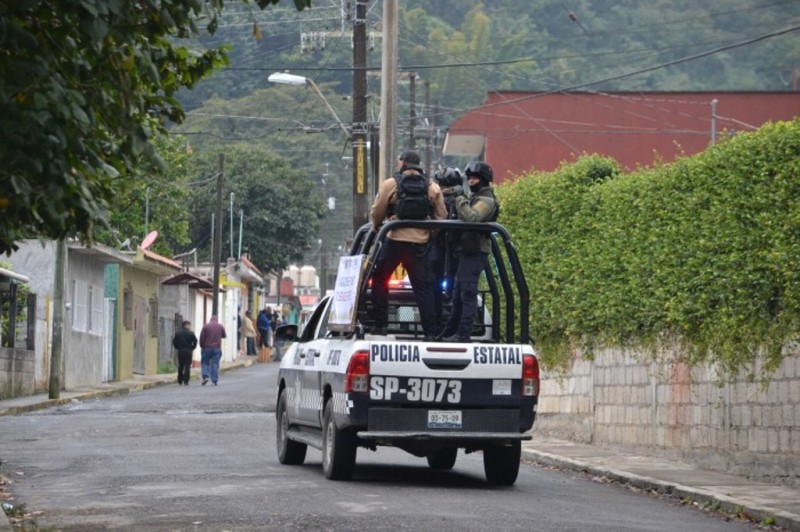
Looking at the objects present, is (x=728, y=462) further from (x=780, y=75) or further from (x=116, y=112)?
(x=780, y=75)

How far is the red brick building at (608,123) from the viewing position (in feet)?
189

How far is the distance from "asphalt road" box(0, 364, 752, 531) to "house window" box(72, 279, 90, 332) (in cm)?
1835

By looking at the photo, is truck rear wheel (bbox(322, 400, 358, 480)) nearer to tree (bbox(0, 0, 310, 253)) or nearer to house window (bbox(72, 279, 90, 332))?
tree (bbox(0, 0, 310, 253))

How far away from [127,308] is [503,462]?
34.8m

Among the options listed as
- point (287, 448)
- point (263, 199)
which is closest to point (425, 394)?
point (287, 448)

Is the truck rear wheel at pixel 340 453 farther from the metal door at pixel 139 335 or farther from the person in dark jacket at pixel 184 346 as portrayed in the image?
the metal door at pixel 139 335

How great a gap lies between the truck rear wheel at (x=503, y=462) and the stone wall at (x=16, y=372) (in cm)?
→ 1937

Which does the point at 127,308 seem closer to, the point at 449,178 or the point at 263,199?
the point at 263,199

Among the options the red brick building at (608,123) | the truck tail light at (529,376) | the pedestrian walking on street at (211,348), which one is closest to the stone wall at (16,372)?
the pedestrian walking on street at (211,348)

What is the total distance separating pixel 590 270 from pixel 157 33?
1235cm

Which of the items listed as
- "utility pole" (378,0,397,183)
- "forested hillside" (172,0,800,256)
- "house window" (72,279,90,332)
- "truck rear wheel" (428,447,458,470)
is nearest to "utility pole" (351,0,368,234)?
"utility pole" (378,0,397,183)

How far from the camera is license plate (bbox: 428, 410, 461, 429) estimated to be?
13.7m

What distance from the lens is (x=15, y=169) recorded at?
7.62 m

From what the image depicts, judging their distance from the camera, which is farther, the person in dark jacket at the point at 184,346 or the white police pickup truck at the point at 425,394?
the person in dark jacket at the point at 184,346
